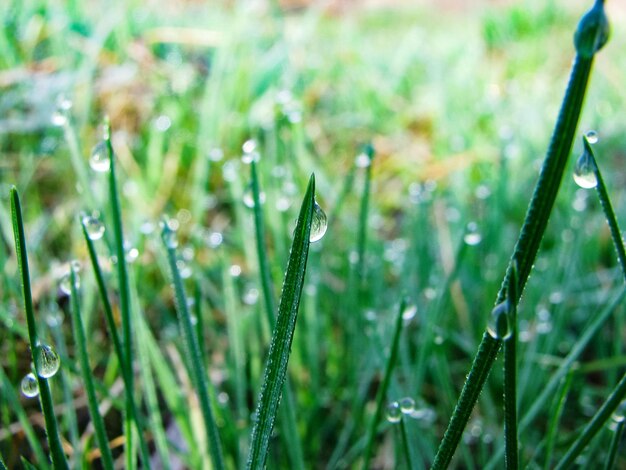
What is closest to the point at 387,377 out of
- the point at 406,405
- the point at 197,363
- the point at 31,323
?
the point at 406,405

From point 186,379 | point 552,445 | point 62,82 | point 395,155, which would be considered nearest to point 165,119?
point 62,82

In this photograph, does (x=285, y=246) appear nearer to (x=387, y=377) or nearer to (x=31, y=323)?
(x=387, y=377)

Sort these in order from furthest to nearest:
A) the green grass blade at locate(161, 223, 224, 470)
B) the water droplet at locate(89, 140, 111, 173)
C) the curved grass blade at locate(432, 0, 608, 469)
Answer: the water droplet at locate(89, 140, 111, 173) < the green grass blade at locate(161, 223, 224, 470) < the curved grass blade at locate(432, 0, 608, 469)

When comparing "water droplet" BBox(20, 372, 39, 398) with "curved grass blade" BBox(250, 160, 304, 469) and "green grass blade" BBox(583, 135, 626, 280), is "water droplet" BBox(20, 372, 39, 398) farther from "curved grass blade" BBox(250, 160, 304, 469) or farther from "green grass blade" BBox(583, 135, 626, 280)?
"green grass blade" BBox(583, 135, 626, 280)

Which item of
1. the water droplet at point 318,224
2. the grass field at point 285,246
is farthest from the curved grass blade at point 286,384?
the water droplet at point 318,224

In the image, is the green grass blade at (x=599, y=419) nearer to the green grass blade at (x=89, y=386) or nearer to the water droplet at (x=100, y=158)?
the green grass blade at (x=89, y=386)

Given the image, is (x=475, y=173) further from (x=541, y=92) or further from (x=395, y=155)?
(x=541, y=92)

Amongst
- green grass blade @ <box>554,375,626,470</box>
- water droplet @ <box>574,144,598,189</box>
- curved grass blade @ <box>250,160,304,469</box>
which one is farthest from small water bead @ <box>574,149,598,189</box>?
curved grass blade @ <box>250,160,304,469</box>
